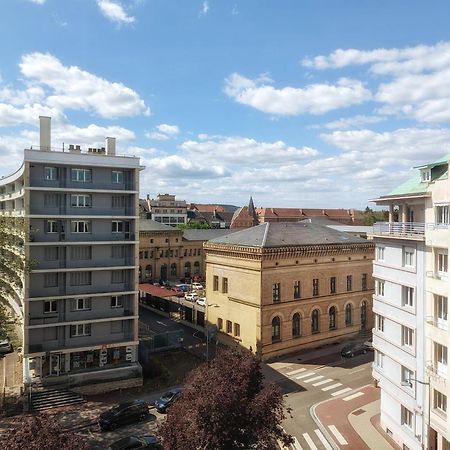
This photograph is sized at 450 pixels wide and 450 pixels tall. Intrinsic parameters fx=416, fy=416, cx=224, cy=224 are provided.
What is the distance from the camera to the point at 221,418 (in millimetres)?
19469

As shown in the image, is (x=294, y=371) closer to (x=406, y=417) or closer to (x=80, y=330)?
(x=406, y=417)

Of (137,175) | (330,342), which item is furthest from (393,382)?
(137,175)

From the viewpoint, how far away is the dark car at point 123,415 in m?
30.3

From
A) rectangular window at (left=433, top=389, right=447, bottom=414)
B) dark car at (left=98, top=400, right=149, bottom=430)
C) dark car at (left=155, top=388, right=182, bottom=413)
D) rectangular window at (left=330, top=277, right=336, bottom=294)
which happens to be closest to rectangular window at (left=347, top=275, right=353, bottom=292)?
rectangular window at (left=330, top=277, right=336, bottom=294)

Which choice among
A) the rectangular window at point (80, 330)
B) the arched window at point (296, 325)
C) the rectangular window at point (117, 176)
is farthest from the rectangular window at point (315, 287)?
the rectangular window at point (80, 330)

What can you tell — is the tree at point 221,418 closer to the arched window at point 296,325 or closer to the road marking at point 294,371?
the road marking at point 294,371

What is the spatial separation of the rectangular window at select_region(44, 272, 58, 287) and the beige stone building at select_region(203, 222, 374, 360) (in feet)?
62.5

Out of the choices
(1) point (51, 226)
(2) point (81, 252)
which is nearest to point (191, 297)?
(2) point (81, 252)

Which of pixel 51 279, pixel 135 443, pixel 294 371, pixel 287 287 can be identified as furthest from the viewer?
pixel 287 287

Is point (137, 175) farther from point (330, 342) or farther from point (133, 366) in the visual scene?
point (330, 342)

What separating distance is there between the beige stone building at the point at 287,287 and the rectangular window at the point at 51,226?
19064mm

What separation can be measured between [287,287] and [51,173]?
2669 cm

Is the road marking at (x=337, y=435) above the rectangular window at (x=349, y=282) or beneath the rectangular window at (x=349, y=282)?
beneath

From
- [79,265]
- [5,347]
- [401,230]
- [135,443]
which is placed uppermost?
[401,230]
